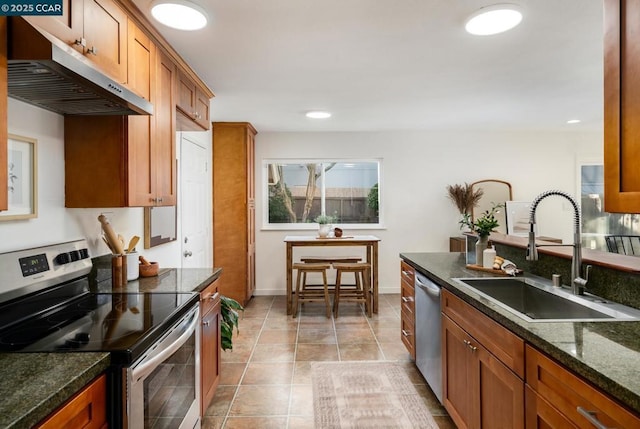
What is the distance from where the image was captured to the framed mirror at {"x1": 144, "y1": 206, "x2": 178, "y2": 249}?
108 inches

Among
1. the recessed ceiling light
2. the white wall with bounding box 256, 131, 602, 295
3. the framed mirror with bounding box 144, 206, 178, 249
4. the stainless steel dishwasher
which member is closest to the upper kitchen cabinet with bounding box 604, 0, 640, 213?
the stainless steel dishwasher

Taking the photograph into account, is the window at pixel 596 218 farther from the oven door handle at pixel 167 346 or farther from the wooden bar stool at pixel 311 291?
the oven door handle at pixel 167 346

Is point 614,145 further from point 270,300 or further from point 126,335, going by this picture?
point 270,300

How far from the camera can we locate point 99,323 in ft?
4.71

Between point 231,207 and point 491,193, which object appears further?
point 491,193

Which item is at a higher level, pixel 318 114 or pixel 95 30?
pixel 318 114

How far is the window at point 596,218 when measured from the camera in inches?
215

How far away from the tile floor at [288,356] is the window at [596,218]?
3.15 meters

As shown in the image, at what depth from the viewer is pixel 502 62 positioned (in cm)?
279

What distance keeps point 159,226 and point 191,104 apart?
0.99 metres

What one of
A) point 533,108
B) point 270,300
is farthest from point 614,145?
point 270,300

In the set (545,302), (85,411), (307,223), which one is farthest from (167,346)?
(307,223)

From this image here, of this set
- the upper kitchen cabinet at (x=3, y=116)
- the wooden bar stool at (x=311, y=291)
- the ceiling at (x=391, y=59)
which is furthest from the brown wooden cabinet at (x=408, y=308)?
the upper kitchen cabinet at (x=3, y=116)

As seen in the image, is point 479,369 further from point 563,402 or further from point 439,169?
point 439,169
